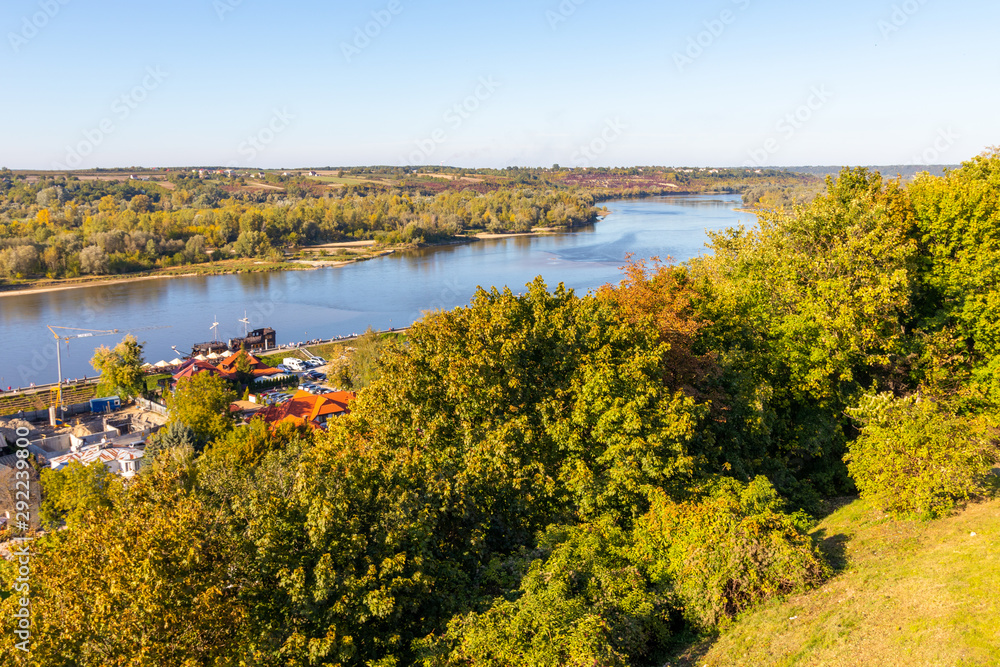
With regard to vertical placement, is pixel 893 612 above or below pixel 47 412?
above

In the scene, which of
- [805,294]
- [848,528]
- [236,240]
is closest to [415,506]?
[848,528]

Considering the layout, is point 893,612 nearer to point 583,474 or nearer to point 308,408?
point 583,474

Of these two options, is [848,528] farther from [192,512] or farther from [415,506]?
[192,512]

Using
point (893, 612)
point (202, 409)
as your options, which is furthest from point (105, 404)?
point (893, 612)

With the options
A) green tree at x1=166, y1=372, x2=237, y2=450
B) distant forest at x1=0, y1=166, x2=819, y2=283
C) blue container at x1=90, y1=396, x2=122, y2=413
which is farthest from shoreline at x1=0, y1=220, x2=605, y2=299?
green tree at x1=166, y1=372, x2=237, y2=450

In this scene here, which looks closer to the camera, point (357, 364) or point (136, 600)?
point (136, 600)

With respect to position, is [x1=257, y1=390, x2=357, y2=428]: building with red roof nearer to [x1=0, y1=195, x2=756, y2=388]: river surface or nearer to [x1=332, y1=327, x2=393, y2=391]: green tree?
[x1=332, y1=327, x2=393, y2=391]: green tree
